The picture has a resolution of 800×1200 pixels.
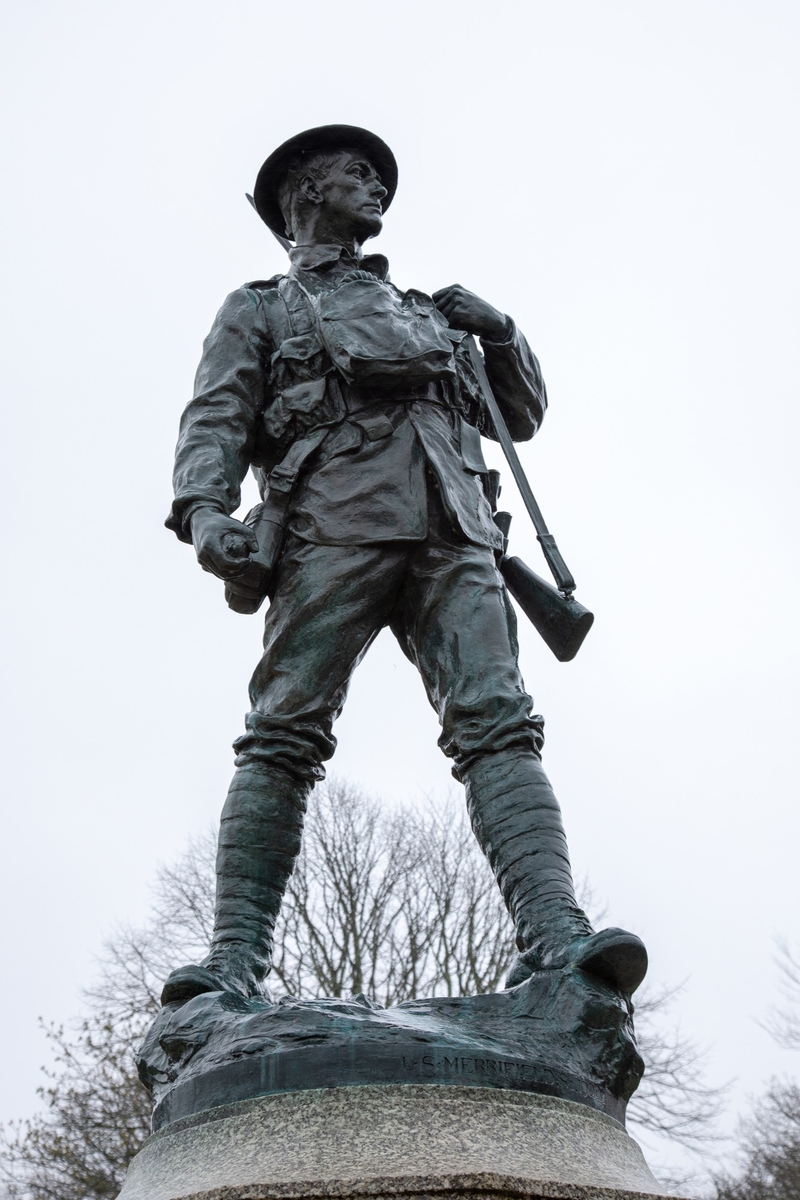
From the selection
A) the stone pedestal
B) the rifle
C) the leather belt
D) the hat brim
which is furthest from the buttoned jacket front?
the stone pedestal

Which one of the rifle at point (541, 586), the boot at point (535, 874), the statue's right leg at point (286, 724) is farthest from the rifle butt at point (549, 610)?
the boot at point (535, 874)

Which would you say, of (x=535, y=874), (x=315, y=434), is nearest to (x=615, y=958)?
(x=535, y=874)

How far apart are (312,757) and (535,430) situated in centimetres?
161

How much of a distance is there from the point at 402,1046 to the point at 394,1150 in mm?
256

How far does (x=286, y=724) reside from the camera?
3602mm

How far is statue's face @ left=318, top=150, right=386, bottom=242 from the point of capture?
448 cm

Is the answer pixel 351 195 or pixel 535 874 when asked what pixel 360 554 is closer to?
pixel 535 874

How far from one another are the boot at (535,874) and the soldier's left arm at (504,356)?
4.73ft

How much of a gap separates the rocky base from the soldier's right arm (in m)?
1.46

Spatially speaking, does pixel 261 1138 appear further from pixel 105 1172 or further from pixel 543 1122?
pixel 105 1172

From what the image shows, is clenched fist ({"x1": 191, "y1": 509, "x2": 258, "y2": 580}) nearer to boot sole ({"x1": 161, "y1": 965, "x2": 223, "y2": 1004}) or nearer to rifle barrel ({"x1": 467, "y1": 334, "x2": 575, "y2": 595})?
rifle barrel ({"x1": 467, "y1": 334, "x2": 575, "y2": 595})

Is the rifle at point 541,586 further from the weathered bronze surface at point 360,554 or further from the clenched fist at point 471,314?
the clenched fist at point 471,314

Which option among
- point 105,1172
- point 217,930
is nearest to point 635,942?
point 217,930

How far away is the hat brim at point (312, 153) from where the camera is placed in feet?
14.8
